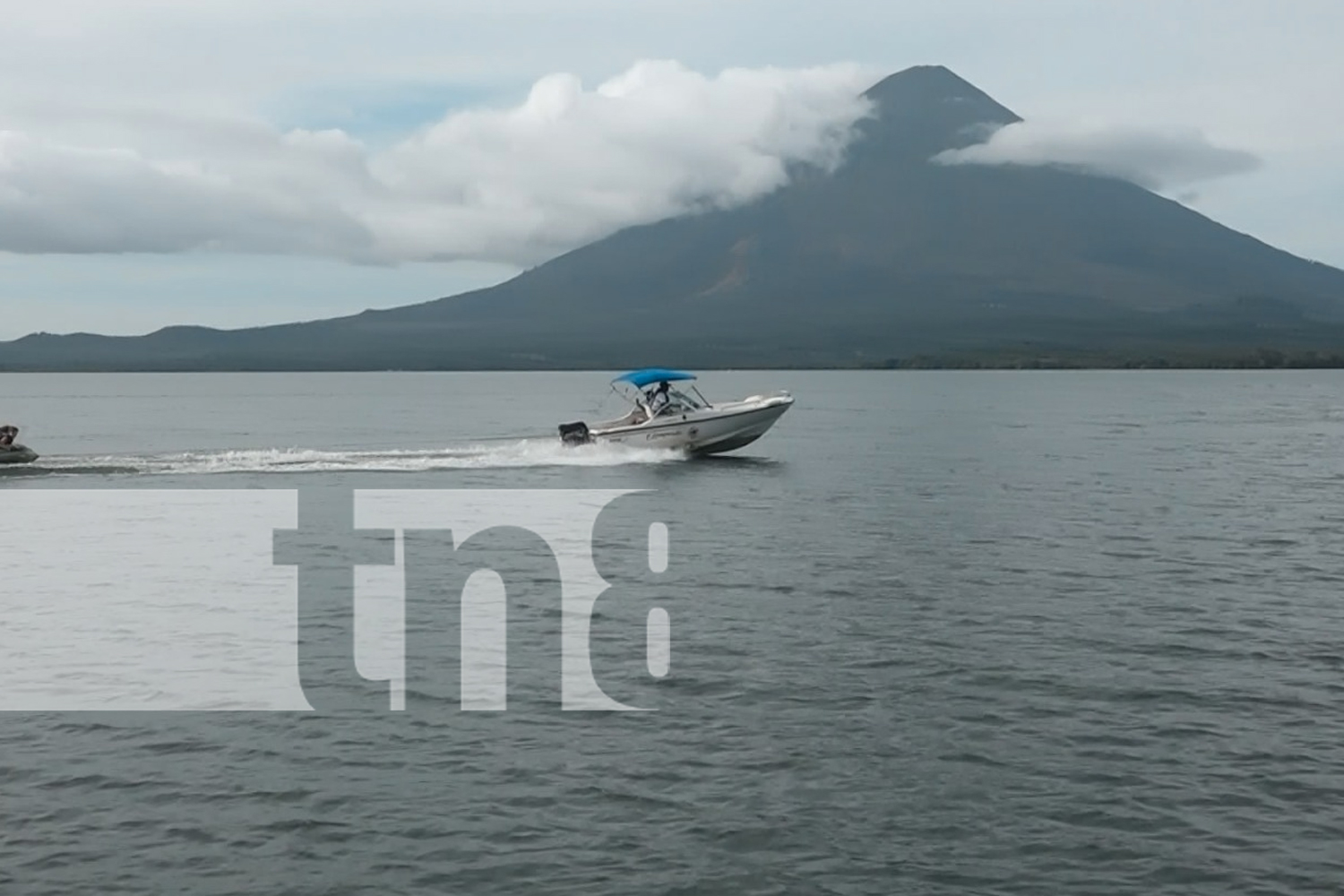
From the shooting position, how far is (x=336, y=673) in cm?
1786

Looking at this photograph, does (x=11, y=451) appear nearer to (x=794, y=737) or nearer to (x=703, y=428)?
(x=703, y=428)

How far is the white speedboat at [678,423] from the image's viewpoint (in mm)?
47375

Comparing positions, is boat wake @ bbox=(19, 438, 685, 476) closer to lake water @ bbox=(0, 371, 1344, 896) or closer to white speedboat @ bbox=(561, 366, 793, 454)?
white speedboat @ bbox=(561, 366, 793, 454)

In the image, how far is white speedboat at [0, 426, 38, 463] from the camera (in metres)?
43.3

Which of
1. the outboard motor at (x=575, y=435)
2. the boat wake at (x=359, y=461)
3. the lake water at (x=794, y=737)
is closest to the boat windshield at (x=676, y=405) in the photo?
Answer: the boat wake at (x=359, y=461)

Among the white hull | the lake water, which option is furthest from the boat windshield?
the lake water

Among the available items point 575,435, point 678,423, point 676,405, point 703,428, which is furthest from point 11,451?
point 703,428

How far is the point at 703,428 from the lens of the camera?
4812 centimetres

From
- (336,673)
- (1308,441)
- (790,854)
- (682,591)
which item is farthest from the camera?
(1308,441)

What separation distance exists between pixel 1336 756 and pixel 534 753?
26.7 ft

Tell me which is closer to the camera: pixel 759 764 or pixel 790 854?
pixel 790 854

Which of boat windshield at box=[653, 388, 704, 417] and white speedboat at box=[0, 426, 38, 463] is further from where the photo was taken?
boat windshield at box=[653, 388, 704, 417]

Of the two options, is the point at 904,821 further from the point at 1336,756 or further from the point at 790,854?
the point at 1336,756

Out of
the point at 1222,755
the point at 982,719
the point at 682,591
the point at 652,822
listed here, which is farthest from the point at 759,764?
the point at 682,591
